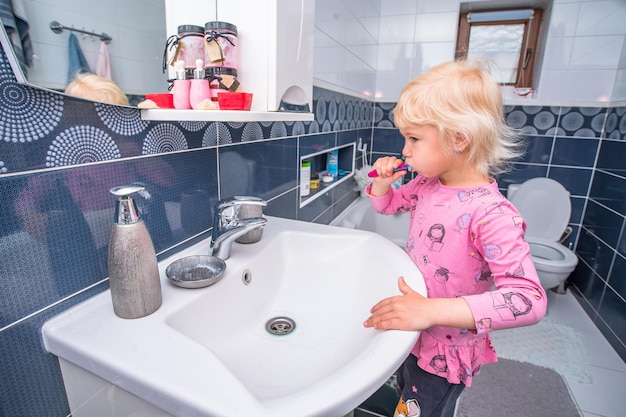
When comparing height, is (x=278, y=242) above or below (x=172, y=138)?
below

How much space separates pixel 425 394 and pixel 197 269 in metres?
0.62

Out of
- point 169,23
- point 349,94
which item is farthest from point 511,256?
point 349,94

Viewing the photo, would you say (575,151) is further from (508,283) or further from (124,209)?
(124,209)

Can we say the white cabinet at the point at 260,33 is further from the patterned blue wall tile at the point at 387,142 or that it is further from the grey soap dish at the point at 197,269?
the patterned blue wall tile at the point at 387,142

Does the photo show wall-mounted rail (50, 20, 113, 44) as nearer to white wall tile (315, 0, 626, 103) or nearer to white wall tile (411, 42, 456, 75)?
white wall tile (315, 0, 626, 103)

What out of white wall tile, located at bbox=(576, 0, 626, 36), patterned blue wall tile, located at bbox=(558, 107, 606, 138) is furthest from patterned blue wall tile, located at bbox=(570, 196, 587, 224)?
white wall tile, located at bbox=(576, 0, 626, 36)

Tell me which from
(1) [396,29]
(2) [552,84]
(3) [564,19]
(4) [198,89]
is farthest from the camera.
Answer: (1) [396,29]

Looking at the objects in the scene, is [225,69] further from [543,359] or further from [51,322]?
[543,359]

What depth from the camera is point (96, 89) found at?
21.7 inches

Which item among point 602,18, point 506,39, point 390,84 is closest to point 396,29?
point 390,84

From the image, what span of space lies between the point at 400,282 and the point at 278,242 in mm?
348

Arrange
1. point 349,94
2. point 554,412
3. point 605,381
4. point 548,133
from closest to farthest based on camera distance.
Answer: point 554,412 < point 605,381 < point 349,94 < point 548,133

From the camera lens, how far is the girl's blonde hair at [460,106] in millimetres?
732

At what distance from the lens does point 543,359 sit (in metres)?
1.72
